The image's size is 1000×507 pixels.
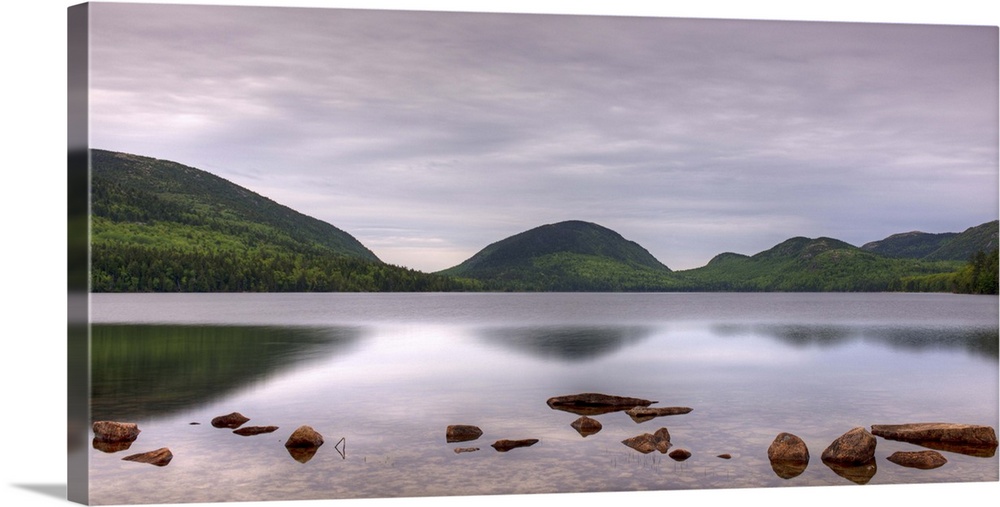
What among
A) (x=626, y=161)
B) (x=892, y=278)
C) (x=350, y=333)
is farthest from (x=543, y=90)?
(x=892, y=278)

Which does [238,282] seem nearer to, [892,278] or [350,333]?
[350,333]

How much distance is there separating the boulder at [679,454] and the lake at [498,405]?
0.52 feet

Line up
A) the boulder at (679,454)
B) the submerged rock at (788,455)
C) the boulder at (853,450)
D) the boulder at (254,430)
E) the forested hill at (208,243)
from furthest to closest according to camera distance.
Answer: the forested hill at (208,243), the boulder at (254,430), the boulder at (679,454), the boulder at (853,450), the submerged rock at (788,455)

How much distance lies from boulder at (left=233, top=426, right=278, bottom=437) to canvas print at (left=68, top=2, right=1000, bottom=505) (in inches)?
4.1

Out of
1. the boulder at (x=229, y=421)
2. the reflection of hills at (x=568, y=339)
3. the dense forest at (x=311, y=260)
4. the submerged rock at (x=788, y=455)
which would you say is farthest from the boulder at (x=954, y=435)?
the dense forest at (x=311, y=260)

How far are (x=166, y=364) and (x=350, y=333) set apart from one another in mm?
17237

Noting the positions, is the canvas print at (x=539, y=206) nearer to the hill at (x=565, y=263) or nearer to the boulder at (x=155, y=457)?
the boulder at (x=155, y=457)

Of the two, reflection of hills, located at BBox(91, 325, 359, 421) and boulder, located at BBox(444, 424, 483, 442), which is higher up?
reflection of hills, located at BBox(91, 325, 359, 421)

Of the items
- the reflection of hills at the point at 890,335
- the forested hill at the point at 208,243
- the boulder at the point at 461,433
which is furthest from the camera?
the forested hill at the point at 208,243

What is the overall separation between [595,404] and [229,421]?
20.6 feet

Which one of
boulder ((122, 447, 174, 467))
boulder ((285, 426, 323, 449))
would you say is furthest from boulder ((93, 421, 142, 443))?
boulder ((285, 426, 323, 449))

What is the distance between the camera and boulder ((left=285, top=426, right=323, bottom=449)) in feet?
41.2

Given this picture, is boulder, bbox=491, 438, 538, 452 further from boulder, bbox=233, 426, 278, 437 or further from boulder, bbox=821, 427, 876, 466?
boulder, bbox=821, 427, 876, 466

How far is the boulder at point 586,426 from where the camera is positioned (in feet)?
45.5
